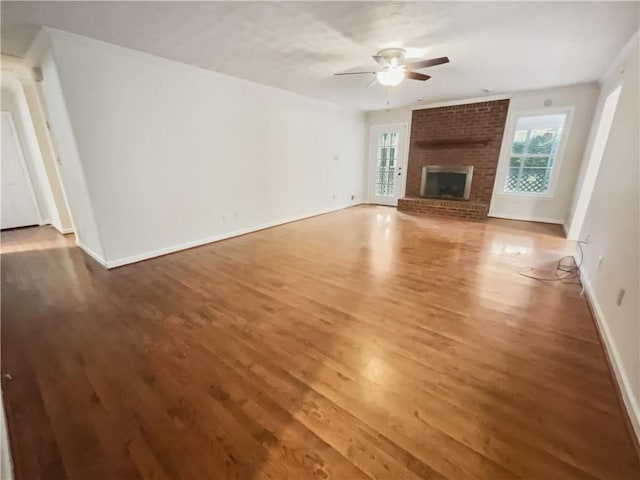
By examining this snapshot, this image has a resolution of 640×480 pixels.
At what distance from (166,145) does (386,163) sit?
18.1 ft

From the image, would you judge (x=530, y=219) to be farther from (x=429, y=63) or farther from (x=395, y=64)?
(x=395, y=64)

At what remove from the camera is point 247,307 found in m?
2.50

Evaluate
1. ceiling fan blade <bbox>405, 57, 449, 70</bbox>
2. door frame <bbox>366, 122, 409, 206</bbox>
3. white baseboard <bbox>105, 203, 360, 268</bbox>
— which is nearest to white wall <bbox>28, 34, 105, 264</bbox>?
white baseboard <bbox>105, 203, 360, 268</bbox>

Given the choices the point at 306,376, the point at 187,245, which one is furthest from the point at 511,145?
the point at 187,245

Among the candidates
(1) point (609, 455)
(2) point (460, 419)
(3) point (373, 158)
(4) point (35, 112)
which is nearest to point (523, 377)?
(1) point (609, 455)

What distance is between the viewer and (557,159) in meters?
5.28

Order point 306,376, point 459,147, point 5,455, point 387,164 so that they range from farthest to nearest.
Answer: point 387,164 < point 459,147 < point 306,376 < point 5,455

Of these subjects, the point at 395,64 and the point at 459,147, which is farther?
the point at 459,147

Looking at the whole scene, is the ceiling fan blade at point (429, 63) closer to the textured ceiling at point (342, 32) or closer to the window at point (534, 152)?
the textured ceiling at point (342, 32)

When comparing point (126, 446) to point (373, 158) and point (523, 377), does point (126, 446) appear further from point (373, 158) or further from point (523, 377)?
point (373, 158)

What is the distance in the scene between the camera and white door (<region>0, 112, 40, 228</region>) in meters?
5.22

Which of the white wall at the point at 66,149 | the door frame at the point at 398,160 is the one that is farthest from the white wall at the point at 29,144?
the door frame at the point at 398,160

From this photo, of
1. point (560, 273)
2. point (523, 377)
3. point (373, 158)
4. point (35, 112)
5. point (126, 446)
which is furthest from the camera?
point (373, 158)

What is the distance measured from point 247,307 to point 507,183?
6.14 metres
